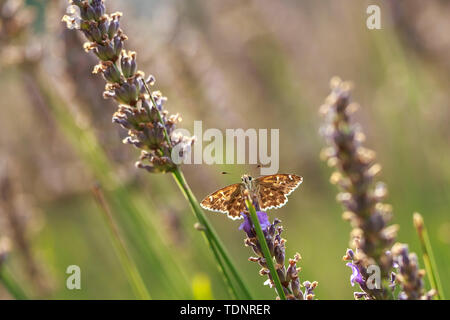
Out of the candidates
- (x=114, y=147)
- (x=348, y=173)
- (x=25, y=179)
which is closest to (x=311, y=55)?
(x=114, y=147)

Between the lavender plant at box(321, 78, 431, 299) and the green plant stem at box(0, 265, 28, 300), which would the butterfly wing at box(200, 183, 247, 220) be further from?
the green plant stem at box(0, 265, 28, 300)

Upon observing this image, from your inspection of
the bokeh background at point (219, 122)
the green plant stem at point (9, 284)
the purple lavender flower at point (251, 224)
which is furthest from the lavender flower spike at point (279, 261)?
the green plant stem at point (9, 284)

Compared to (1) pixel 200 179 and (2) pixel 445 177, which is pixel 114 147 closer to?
(1) pixel 200 179

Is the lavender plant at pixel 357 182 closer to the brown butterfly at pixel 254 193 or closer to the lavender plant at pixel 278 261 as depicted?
the lavender plant at pixel 278 261

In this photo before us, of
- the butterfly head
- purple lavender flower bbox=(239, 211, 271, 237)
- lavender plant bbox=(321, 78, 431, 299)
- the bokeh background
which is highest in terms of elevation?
lavender plant bbox=(321, 78, 431, 299)

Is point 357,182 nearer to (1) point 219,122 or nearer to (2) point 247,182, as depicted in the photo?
(2) point 247,182

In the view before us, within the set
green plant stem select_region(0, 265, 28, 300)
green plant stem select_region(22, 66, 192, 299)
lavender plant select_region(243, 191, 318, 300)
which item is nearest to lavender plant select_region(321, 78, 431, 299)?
lavender plant select_region(243, 191, 318, 300)
